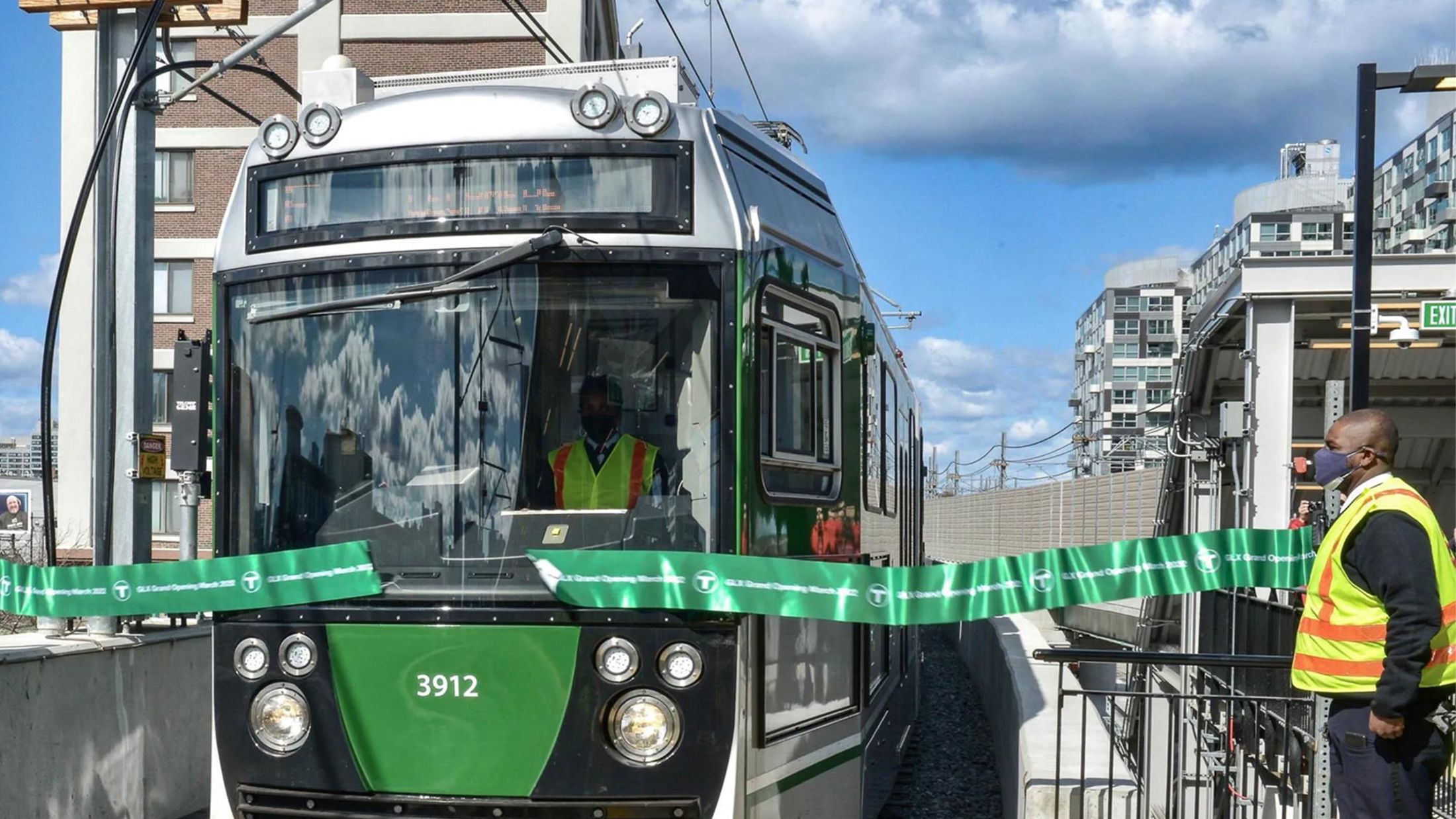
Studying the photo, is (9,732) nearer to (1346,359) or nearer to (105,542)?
(105,542)

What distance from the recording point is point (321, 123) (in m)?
6.36

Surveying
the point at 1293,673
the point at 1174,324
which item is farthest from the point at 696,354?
the point at 1174,324

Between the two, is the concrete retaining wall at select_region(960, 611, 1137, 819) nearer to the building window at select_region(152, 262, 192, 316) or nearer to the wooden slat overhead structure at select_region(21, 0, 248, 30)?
the wooden slat overhead structure at select_region(21, 0, 248, 30)

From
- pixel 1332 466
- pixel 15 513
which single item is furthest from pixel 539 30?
pixel 1332 466

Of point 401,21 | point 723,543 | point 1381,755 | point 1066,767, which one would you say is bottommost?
point 1066,767

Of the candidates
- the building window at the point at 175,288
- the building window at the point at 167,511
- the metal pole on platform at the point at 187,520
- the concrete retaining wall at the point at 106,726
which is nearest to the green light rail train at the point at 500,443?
the concrete retaining wall at the point at 106,726

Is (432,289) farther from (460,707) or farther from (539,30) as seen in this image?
(539,30)

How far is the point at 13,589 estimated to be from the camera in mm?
7734

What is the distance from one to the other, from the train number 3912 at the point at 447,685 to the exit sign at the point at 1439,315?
31.7ft


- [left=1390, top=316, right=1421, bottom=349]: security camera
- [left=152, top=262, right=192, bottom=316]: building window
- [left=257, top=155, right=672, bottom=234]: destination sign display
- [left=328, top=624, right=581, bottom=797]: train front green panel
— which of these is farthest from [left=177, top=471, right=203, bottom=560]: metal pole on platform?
[left=152, top=262, right=192, bottom=316]: building window

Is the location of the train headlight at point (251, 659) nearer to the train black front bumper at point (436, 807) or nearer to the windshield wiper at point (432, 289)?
the train black front bumper at point (436, 807)

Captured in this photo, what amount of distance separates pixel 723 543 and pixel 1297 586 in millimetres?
2742

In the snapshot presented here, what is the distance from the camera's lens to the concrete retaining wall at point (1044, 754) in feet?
24.6

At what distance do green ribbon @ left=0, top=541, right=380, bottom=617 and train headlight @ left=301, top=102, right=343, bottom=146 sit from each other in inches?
64.0
